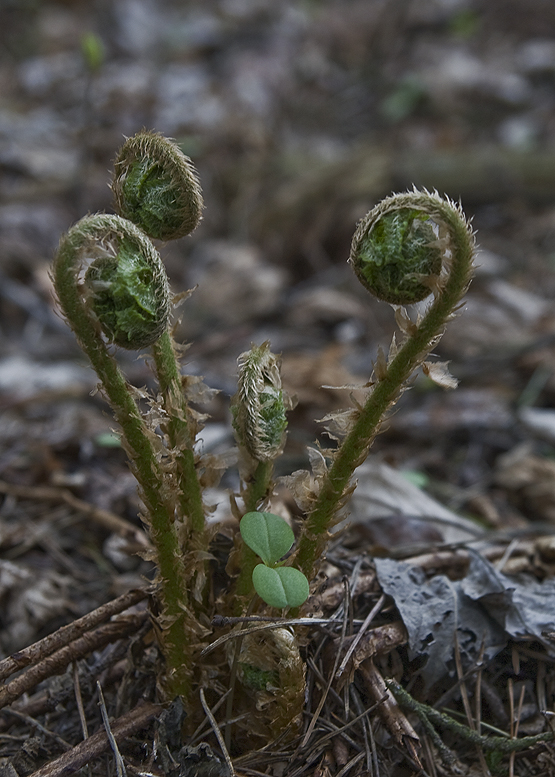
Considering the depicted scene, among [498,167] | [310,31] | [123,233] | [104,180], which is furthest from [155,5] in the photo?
[123,233]

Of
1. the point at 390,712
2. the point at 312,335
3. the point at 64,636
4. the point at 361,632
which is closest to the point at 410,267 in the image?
the point at 361,632

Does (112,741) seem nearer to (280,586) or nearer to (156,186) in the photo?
(280,586)

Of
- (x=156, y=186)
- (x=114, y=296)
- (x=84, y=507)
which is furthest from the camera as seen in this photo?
(x=84, y=507)

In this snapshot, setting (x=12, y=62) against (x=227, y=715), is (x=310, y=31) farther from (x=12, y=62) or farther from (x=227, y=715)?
(x=227, y=715)

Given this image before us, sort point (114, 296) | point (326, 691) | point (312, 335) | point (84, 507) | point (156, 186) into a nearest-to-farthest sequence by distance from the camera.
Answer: point (114, 296) → point (156, 186) → point (326, 691) → point (84, 507) → point (312, 335)

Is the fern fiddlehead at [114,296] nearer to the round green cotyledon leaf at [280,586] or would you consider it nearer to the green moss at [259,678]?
the round green cotyledon leaf at [280,586]

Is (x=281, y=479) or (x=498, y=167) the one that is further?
(x=498, y=167)

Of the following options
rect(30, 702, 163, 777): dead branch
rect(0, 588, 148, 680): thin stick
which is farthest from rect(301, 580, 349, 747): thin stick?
rect(0, 588, 148, 680): thin stick
